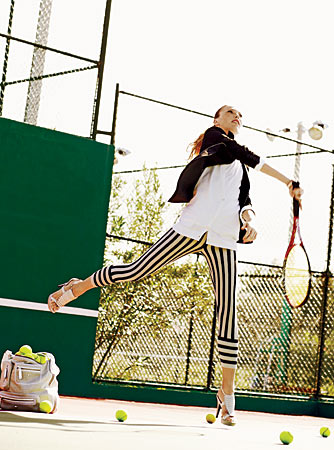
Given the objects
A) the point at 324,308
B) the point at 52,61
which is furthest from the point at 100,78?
the point at 324,308

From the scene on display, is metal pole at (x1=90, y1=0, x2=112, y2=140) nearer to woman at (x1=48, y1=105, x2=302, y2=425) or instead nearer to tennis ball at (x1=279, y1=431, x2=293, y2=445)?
woman at (x1=48, y1=105, x2=302, y2=425)

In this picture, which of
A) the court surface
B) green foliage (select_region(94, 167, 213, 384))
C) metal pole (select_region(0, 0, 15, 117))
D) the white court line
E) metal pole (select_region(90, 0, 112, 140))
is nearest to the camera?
the court surface

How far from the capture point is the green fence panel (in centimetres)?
623

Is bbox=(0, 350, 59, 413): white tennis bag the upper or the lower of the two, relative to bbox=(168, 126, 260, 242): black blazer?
lower

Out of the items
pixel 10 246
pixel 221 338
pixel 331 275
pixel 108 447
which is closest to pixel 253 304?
pixel 331 275

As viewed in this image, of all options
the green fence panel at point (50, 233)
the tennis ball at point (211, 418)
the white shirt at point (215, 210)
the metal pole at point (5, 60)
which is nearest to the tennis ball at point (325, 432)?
the tennis ball at point (211, 418)

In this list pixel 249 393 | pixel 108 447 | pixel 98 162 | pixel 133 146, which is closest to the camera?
pixel 108 447

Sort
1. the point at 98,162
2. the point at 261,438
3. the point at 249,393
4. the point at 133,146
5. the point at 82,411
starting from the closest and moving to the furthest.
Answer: the point at 261,438 → the point at 82,411 → the point at 98,162 → the point at 249,393 → the point at 133,146

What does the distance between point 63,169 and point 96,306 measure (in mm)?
1121

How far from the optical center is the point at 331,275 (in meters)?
8.55

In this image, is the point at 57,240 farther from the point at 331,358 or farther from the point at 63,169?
the point at 331,358

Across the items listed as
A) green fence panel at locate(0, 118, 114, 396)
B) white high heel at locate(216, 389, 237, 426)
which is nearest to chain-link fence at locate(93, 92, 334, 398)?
green fence panel at locate(0, 118, 114, 396)

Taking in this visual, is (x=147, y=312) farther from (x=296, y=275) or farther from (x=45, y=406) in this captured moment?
(x=45, y=406)

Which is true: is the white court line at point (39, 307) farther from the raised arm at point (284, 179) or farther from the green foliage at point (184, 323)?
the raised arm at point (284, 179)
